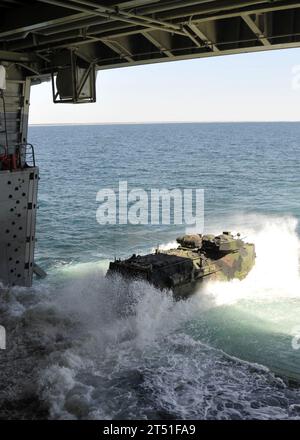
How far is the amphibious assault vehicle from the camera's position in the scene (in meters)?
17.7

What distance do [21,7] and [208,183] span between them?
4399 centimetres

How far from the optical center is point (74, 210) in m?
39.7

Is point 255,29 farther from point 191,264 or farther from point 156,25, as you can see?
point 191,264

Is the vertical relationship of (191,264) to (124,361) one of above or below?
above

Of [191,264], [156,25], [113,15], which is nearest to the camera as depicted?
[113,15]

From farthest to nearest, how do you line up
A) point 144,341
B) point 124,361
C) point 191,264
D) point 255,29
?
point 191,264, point 144,341, point 124,361, point 255,29

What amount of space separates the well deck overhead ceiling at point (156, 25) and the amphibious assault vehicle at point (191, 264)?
7.06 meters

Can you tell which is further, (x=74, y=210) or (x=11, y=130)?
(x=74, y=210)

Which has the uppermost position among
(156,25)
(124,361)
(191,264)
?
(156,25)

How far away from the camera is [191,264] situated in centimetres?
1905

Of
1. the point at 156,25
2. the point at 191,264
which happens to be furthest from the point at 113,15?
the point at 191,264

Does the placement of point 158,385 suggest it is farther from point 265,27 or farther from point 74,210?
point 74,210

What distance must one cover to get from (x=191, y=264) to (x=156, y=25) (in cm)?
987
